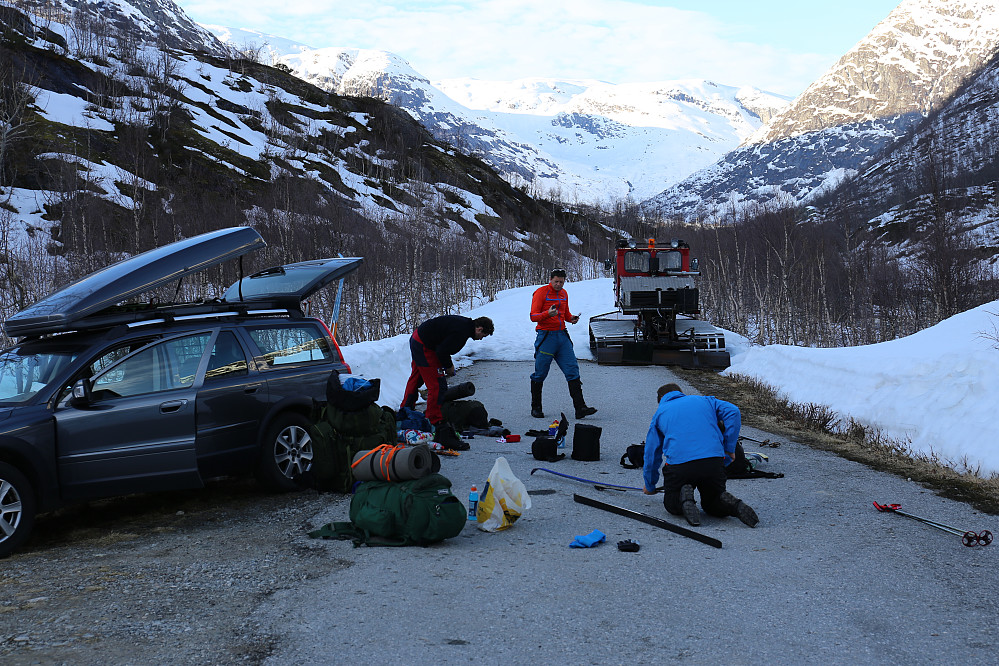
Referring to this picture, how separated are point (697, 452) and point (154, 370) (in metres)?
4.69

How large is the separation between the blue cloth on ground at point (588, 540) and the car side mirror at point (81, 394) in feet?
12.9

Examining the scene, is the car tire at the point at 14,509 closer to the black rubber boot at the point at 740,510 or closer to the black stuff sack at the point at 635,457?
the black rubber boot at the point at 740,510

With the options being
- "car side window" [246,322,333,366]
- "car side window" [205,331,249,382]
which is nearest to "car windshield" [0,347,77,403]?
"car side window" [205,331,249,382]

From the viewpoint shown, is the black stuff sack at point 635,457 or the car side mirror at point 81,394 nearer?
the car side mirror at point 81,394

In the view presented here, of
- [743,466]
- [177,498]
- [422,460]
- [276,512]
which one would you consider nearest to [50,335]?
[177,498]

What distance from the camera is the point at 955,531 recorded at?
18.2 ft

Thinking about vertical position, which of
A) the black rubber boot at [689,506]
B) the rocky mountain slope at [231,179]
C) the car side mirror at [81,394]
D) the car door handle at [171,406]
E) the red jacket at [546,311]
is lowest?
the black rubber boot at [689,506]

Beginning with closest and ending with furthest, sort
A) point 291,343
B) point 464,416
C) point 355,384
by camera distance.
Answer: point 355,384
point 291,343
point 464,416

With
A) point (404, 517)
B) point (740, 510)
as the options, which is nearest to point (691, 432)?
point (740, 510)

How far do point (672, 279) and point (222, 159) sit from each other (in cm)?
5225

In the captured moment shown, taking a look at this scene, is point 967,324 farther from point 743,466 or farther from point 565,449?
point 565,449

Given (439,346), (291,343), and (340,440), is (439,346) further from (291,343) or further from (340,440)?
(340,440)

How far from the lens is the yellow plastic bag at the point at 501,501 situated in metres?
5.91

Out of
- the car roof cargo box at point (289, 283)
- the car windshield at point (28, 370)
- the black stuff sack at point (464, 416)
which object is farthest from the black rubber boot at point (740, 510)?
the car windshield at point (28, 370)
